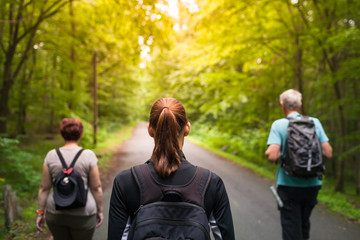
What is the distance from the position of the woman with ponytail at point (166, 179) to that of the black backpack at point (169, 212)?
18mm

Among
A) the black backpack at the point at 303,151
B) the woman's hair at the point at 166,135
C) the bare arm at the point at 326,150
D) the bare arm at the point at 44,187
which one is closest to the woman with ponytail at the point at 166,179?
the woman's hair at the point at 166,135

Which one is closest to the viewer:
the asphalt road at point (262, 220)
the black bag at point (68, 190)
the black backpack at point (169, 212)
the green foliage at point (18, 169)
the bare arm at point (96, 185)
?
the black backpack at point (169, 212)

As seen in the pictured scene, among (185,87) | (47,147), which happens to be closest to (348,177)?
(185,87)

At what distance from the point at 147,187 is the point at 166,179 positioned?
11 centimetres

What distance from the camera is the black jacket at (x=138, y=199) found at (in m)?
1.40

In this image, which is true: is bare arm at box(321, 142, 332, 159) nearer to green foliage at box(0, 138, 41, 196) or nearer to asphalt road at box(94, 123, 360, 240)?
asphalt road at box(94, 123, 360, 240)

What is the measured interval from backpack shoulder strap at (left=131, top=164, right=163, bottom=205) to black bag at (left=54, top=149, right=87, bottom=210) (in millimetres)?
1396

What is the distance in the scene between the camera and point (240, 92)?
9.06 m

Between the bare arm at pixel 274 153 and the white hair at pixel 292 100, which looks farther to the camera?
the white hair at pixel 292 100

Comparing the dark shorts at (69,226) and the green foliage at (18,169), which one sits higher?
the dark shorts at (69,226)

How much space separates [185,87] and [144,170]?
8488 millimetres

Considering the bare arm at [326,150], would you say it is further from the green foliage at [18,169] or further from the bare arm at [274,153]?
the green foliage at [18,169]

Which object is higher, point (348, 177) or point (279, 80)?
point (279, 80)

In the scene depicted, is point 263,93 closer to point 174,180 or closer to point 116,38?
point 116,38
